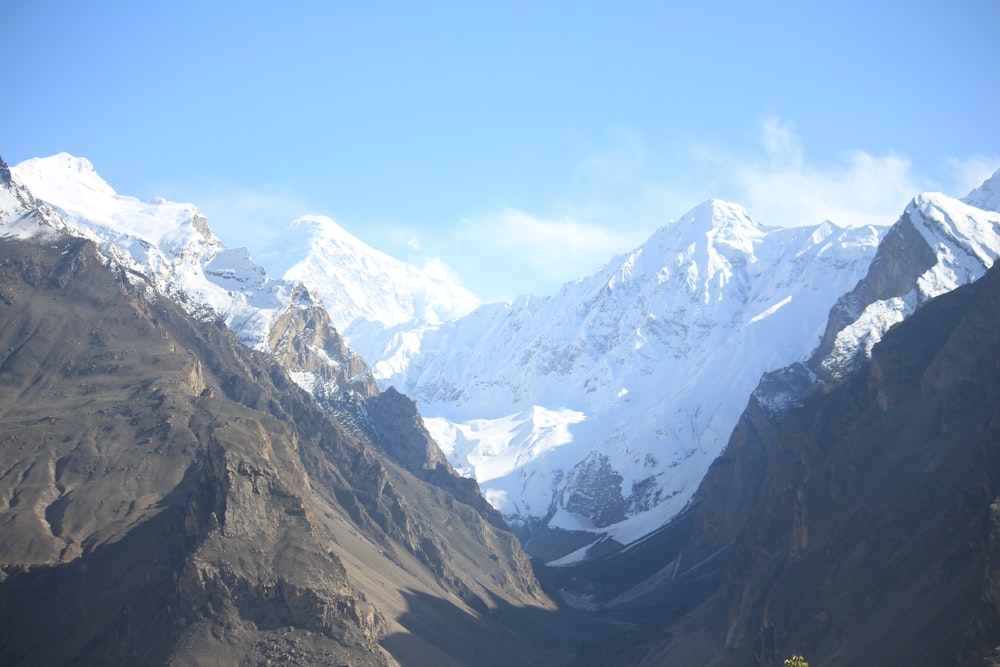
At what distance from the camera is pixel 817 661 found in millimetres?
191375

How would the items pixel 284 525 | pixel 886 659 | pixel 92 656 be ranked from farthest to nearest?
pixel 284 525 → pixel 92 656 → pixel 886 659

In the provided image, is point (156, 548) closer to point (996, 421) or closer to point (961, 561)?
point (961, 561)

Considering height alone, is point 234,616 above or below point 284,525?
below

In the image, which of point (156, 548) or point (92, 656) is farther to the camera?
point (156, 548)

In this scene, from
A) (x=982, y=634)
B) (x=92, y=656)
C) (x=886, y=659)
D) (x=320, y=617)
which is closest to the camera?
(x=982, y=634)

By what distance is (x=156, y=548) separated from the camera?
196000mm

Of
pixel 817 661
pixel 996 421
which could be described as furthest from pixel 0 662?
pixel 996 421

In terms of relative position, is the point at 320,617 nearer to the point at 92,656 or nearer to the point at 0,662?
the point at 92,656

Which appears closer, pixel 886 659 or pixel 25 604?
pixel 886 659

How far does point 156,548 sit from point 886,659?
4495 inches

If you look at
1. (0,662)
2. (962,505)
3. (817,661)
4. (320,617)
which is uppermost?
(0,662)

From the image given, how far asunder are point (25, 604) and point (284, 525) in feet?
143

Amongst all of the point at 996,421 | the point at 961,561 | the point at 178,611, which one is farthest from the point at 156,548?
the point at 996,421

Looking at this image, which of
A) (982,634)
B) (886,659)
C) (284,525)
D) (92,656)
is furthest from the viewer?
(284,525)
